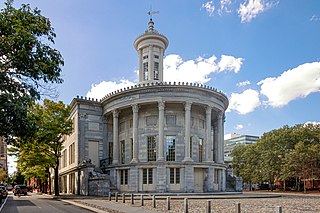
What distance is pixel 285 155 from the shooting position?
62.7 m

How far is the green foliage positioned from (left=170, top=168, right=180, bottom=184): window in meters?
27.4

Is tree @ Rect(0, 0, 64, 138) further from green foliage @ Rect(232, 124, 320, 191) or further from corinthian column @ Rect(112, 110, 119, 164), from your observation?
green foliage @ Rect(232, 124, 320, 191)

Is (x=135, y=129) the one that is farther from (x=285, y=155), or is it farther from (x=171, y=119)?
(x=285, y=155)

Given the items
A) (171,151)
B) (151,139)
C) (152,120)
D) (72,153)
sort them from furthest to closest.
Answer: (72,153) < (152,120) < (151,139) < (171,151)

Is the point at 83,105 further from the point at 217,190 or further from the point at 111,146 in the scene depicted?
the point at 217,190

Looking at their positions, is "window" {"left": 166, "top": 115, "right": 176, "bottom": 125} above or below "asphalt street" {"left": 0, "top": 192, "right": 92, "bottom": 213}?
above

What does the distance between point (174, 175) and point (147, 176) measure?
3.24m

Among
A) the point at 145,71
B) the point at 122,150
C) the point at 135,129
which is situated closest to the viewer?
the point at 135,129

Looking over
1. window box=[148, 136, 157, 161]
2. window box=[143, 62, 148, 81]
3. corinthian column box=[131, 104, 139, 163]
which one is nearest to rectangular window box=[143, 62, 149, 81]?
window box=[143, 62, 148, 81]

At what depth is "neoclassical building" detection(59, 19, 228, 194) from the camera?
40625mm

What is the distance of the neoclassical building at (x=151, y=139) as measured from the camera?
40.6 metres

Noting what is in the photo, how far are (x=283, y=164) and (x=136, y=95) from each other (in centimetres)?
3628

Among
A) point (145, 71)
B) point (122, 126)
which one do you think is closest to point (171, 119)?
point (122, 126)

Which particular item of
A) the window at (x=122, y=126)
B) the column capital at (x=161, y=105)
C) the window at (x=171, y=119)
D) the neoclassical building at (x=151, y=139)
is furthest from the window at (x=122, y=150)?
the column capital at (x=161, y=105)
